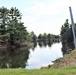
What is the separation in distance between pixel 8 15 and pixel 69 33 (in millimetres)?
24689

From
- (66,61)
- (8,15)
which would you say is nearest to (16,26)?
(8,15)

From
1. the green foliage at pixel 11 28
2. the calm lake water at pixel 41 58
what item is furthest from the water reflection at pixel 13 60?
the green foliage at pixel 11 28

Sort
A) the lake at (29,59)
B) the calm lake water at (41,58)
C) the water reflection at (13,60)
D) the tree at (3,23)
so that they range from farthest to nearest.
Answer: the tree at (3,23) < the water reflection at (13,60) < the lake at (29,59) < the calm lake water at (41,58)

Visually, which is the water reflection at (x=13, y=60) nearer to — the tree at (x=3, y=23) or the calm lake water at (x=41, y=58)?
the calm lake water at (x=41, y=58)

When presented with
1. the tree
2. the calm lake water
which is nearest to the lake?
the calm lake water

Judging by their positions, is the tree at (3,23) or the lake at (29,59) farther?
the tree at (3,23)

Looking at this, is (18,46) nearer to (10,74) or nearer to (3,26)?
(3,26)

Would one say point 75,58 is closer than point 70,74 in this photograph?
No

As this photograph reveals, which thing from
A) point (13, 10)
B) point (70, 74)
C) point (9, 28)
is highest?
point (13, 10)

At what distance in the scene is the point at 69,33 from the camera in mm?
86812

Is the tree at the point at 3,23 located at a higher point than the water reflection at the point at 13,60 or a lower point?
higher

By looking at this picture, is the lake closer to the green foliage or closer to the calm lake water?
the calm lake water

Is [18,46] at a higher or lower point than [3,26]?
lower

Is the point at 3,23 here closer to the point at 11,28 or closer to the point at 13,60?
the point at 11,28
